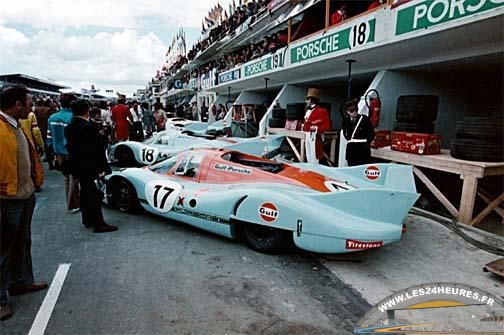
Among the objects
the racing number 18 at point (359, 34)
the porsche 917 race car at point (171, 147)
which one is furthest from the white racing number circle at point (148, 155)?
the racing number 18 at point (359, 34)

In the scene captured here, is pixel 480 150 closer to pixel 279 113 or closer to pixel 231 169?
pixel 231 169

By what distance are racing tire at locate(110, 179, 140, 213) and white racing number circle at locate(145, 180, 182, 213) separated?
14.1 inches

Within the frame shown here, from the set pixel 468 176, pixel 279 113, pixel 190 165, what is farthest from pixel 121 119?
pixel 468 176

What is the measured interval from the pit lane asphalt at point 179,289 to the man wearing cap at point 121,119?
5.74 meters

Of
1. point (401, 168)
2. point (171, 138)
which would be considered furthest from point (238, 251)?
point (171, 138)

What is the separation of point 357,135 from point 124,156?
18.9ft

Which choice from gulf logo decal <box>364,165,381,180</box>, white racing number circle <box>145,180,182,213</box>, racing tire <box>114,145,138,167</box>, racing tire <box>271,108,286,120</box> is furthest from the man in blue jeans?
racing tire <box>271,108,286,120</box>

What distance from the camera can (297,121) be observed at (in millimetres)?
9133

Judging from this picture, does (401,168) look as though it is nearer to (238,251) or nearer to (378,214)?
(378,214)

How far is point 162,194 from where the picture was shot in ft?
14.0

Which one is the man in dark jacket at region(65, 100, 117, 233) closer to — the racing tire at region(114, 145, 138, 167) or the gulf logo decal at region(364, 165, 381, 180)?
the gulf logo decal at region(364, 165, 381, 180)

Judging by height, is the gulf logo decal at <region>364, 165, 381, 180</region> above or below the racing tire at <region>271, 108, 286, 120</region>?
below

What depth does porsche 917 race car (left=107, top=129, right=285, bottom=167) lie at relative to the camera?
7.56m

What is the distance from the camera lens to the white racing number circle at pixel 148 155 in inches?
305
